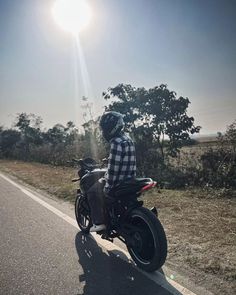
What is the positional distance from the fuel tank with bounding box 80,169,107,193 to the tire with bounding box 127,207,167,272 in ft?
3.21

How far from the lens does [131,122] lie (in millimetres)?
16047

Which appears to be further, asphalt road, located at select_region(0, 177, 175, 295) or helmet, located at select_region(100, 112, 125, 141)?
helmet, located at select_region(100, 112, 125, 141)

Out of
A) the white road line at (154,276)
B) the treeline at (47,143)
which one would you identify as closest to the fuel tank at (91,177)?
the white road line at (154,276)

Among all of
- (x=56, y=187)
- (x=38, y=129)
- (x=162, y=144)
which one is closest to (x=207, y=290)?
(x=56, y=187)

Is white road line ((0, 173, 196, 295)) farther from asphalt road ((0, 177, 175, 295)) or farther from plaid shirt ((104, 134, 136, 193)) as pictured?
plaid shirt ((104, 134, 136, 193))

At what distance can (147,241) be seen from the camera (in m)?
4.18

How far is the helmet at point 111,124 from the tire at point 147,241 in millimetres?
1083

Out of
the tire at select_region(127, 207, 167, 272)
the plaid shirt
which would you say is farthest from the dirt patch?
the plaid shirt

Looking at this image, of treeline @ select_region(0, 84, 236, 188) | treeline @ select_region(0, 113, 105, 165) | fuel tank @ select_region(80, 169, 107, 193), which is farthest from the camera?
treeline @ select_region(0, 113, 105, 165)

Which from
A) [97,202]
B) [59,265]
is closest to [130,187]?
[97,202]

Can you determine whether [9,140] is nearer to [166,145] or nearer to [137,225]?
[166,145]

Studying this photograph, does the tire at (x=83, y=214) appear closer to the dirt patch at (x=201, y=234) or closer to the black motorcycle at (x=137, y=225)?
the black motorcycle at (x=137, y=225)

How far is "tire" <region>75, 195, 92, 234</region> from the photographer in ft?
18.5

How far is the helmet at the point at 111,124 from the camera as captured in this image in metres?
4.51
